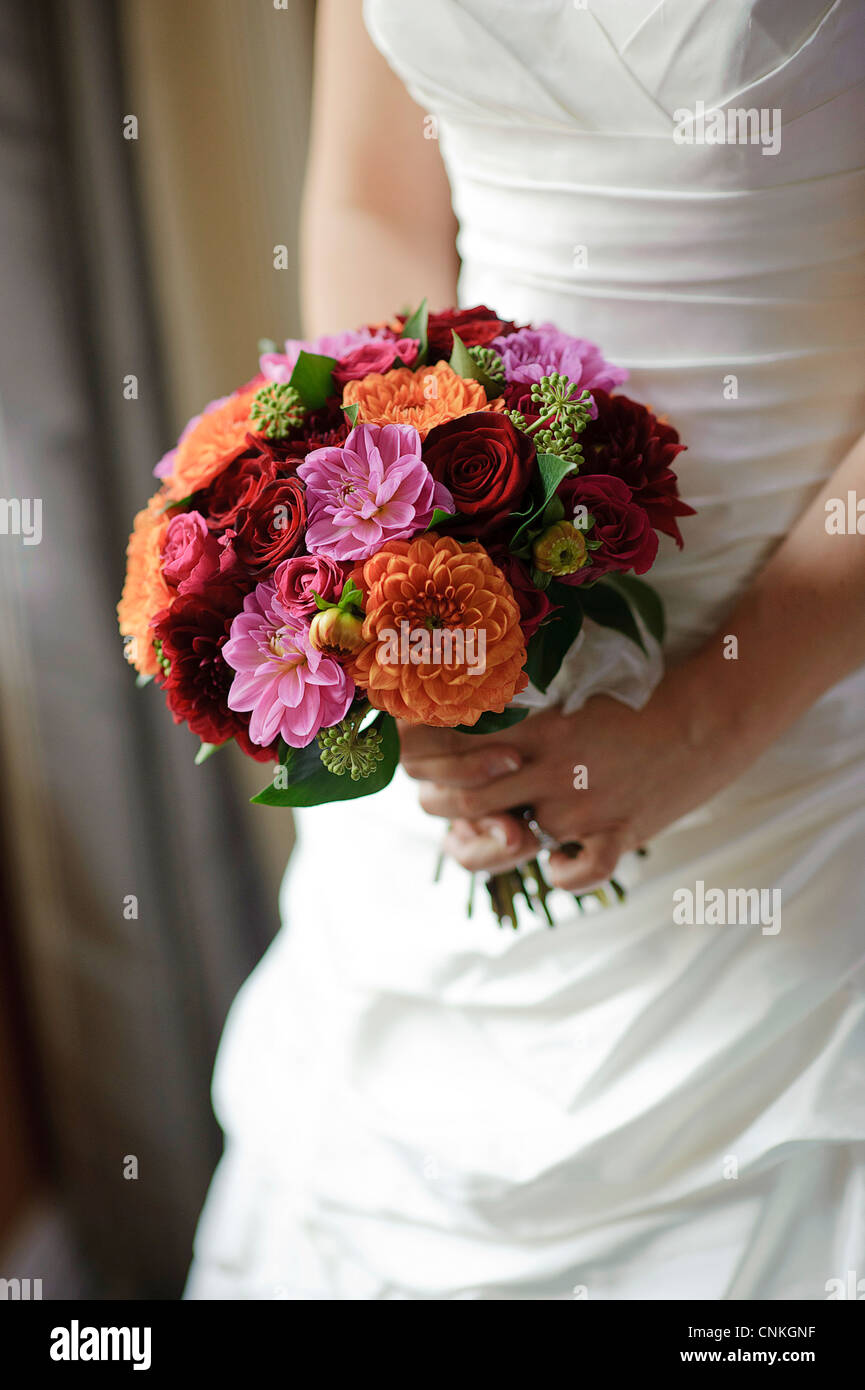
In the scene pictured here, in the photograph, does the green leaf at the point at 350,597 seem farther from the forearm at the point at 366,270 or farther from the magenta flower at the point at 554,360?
the forearm at the point at 366,270

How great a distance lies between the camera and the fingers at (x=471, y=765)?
2.47 ft

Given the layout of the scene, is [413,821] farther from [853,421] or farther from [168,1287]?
[168,1287]

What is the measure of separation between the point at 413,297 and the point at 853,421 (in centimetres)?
47

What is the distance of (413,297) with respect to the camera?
3.35 feet

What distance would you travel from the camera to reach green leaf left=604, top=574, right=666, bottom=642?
766mm

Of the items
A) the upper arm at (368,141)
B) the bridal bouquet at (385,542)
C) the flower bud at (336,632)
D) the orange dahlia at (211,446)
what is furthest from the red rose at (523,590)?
the upper arm at (368,141)

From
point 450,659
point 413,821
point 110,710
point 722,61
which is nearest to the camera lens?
point 450,659

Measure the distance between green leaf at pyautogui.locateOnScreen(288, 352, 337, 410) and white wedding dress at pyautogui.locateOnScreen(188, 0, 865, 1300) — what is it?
0.27 metres

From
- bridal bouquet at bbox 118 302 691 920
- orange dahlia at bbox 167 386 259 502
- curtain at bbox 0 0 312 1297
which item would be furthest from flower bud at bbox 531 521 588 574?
curtain at bbox 0 0 312 1297

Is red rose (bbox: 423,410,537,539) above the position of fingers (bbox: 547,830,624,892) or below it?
above

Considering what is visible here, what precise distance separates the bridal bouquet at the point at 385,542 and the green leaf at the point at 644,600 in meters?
0.09

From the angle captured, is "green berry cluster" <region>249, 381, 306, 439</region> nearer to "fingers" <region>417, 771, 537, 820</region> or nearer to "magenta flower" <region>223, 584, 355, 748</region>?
"magenta flower" <region>223, 584, 355, 748</region>

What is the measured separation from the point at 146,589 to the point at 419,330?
28 centimetres

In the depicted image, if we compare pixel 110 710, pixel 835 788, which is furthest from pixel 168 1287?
pixel 835 788
